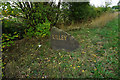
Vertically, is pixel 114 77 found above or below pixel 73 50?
below

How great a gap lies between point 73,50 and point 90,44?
1074 millimetres

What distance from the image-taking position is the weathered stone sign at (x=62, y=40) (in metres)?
4.51

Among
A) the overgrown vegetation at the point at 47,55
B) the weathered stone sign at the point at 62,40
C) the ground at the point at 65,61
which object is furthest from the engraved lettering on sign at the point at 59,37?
the ground at the point at 65,61

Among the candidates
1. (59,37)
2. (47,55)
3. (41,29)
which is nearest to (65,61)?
(47,55)

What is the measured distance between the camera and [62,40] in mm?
4629

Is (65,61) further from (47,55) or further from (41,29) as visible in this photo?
(41,29)

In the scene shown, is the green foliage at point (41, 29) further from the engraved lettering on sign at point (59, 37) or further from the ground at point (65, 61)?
the ground at point (65, 61)

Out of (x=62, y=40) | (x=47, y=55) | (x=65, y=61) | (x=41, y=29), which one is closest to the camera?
(x=65, y=61)

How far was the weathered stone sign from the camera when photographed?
4.51 metres

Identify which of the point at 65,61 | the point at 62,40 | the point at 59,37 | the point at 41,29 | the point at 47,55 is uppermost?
the point at 41,29

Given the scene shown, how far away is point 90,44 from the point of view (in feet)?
16.6

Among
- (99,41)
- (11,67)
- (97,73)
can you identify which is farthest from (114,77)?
(11,67)

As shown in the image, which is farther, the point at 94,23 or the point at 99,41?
the point at 94,23

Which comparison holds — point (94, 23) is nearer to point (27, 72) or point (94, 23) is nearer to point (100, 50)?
point (100, 50)
